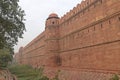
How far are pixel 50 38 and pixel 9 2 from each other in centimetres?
826

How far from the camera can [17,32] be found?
14.2m

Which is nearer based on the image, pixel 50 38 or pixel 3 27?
pixel 3 27

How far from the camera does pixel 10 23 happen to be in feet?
44.0

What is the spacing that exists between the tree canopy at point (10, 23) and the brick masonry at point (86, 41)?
4.17 meters

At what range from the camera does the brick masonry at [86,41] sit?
10617mm

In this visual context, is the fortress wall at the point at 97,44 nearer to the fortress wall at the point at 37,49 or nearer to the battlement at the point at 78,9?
the battlement at the point at 78,9

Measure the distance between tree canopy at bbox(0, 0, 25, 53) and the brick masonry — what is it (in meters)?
4.17

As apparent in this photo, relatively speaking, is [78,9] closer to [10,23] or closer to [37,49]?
[10,23]

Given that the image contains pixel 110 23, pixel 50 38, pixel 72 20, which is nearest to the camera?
pixel 110 23

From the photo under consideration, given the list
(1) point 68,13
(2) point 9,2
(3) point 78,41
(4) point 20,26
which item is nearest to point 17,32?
(4) point 20,26

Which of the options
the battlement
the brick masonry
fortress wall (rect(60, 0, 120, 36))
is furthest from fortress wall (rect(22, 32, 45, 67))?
fortress wall (rect(60, 0, 120, 36))

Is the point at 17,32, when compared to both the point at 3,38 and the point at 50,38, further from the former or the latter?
the point at 50,38

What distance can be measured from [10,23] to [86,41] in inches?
197

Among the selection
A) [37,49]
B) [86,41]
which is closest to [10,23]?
[86,41]
